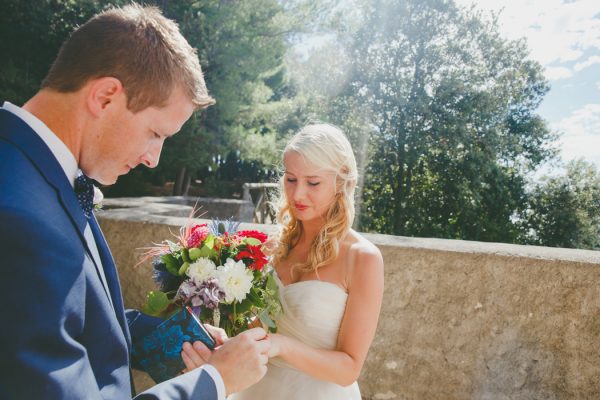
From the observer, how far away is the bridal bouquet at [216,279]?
1600mm

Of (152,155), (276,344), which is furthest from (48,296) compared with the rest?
(276,344)

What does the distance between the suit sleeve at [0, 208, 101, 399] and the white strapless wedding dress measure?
125cm

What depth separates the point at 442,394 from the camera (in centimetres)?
272

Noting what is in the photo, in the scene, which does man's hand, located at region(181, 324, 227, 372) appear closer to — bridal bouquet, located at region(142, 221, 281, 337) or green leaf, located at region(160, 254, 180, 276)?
bridal bouquet, located at region(142, 221, 281, 337)

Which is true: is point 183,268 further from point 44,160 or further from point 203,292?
point 44,160

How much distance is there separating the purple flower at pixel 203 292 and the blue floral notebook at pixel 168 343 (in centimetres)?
10

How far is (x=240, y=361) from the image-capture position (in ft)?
4.69

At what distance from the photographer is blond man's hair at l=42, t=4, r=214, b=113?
1.19m

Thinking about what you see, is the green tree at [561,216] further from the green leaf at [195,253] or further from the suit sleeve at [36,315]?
the suit sleeve at [36,315]

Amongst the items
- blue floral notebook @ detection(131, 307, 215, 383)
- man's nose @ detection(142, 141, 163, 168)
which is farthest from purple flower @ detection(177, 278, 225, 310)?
man's nose @ detection(142, 141, 163, 168)

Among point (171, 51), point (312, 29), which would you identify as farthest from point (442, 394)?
point (312, 29)

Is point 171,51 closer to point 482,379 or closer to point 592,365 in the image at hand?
point 482,379

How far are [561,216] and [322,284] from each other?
2392 cm

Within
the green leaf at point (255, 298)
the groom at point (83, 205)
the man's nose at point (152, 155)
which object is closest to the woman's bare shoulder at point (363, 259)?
the green leaf at point (255, 298)
